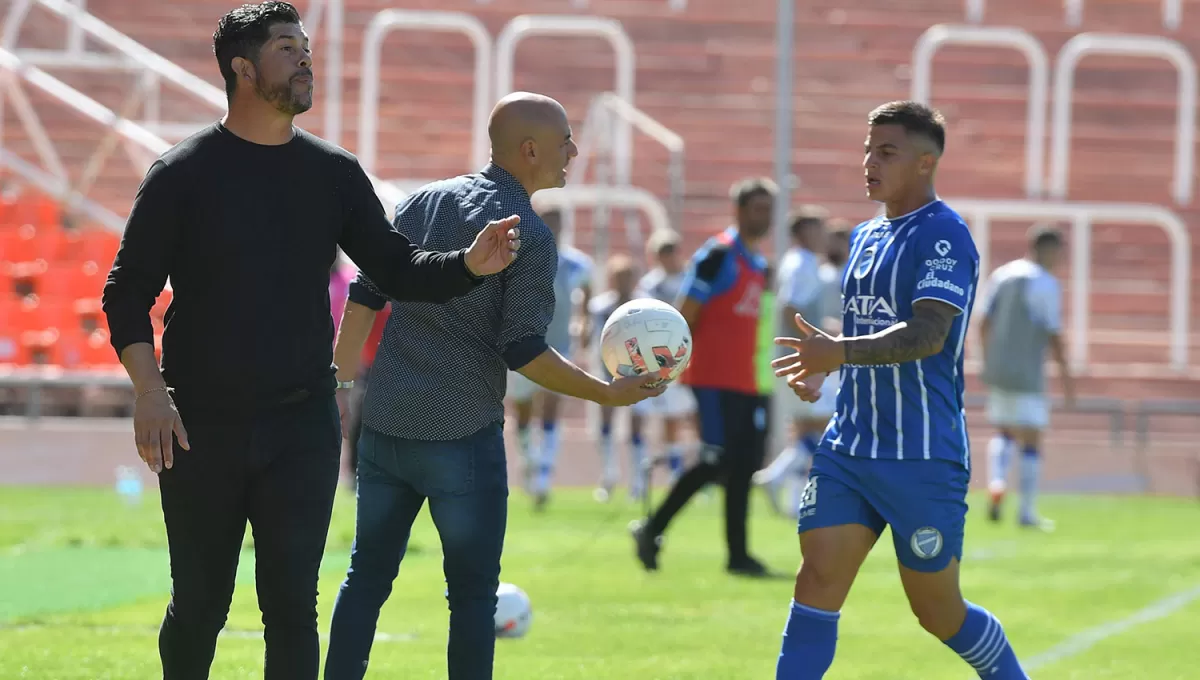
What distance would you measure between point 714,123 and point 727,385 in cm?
1433

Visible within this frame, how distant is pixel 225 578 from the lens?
5.30 meters

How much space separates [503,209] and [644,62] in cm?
2040

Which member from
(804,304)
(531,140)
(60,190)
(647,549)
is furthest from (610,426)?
(531,140)

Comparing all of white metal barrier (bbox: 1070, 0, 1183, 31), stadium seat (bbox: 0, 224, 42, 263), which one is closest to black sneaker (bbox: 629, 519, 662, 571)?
stadium seat (bbox: 0, 224, 42, 263)

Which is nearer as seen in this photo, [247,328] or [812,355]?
[247,328]

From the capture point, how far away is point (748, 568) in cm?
1129

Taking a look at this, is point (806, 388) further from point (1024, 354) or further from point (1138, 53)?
point (1138, 53)

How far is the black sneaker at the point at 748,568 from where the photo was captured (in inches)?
443

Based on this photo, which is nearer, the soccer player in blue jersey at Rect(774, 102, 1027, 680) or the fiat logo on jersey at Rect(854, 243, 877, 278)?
the soccer player in blue jersey at Rect(774, 102, 1027, 680)

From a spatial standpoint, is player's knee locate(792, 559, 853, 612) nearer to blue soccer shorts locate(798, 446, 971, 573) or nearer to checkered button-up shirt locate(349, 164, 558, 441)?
blue soccer shorts locate(798, 446, 971, 573)

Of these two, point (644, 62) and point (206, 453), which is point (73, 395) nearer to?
point (644, 62)

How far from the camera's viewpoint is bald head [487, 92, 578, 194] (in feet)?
18.9

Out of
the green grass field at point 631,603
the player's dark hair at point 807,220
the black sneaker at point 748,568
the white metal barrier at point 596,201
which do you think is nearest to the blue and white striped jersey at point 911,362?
the green grass field at point 631,603

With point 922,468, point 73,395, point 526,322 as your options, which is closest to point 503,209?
point 526,322
